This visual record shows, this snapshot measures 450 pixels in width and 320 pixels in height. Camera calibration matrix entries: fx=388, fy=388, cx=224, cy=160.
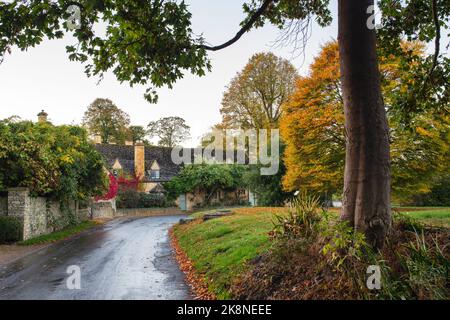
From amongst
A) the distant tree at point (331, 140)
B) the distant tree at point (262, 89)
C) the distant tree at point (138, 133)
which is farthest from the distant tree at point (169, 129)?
the distant tree at point (331, 140)

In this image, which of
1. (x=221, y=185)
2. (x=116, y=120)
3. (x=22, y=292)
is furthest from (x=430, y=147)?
(x=116, y=120)

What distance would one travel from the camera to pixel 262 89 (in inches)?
1503

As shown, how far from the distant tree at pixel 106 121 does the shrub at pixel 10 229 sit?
4625 centimetres

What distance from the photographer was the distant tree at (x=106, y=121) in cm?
6241

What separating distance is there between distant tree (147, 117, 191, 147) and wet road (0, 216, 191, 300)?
54.7 m

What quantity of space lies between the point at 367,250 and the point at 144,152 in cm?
5311

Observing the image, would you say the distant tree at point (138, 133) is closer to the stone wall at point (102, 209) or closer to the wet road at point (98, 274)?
the stone wall at point (102, 209)

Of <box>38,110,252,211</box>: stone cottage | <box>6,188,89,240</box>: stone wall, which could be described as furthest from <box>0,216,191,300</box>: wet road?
<box>38,110,252,211</box>: stone cottage

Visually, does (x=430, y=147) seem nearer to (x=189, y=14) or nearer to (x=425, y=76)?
(x=425, y=76)

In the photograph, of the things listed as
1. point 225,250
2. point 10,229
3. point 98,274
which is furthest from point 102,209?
point 225,250

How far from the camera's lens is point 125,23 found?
816 centimetres

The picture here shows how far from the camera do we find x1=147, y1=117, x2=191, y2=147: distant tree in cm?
7119

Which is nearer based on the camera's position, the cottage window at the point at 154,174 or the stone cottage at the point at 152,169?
the stone cottage at the point at 152,169

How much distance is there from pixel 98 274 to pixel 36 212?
10.9 meters
